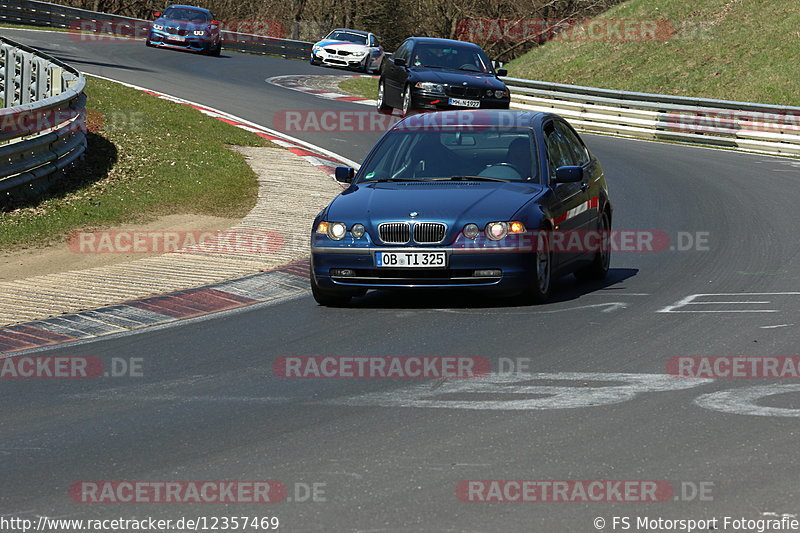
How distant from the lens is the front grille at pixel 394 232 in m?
10.4

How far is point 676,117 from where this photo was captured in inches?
1174

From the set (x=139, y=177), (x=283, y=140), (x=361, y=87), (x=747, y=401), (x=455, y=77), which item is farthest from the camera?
(x=361, y=87)

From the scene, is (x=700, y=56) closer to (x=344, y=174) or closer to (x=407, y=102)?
(x=407, y=102)

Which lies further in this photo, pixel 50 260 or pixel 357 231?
pixel 50 260

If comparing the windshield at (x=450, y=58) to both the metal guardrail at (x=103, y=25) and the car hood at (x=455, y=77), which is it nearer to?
the car hood at (x=455, y=77)

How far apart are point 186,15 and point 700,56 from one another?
16802mm

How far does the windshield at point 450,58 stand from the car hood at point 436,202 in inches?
640

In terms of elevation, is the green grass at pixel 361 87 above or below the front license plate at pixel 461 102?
below

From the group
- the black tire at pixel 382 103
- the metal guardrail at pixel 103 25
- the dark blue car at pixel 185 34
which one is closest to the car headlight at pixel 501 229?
the black tire at pixel 382 103

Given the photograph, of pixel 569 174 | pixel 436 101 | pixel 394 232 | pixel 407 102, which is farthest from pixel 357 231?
pixel 407 102

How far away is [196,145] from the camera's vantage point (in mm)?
20859

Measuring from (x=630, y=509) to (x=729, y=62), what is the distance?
37881mm

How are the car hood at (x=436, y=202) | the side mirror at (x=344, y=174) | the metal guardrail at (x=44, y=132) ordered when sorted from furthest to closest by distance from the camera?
1. the metal guardrail at (x=44, y=132)
2. the side mirror at (x=344, y=174)
3. the car hood at (x=436, y=202)

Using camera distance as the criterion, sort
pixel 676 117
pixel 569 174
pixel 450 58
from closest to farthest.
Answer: pixel 569 174 < pixel 450 58 < pixel 676 117
